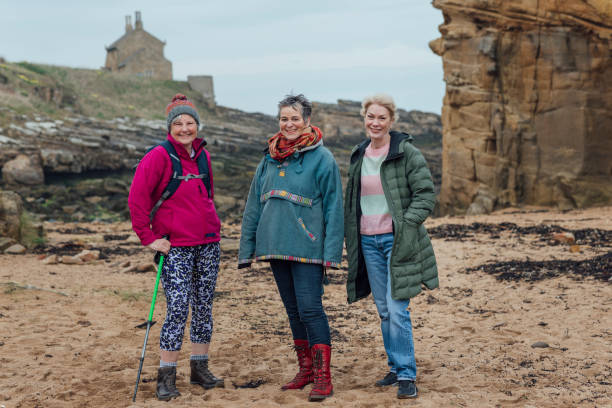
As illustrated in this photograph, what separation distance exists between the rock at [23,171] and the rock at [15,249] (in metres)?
12.7

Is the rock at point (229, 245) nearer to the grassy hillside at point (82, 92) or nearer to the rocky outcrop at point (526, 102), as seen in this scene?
the rocky outcrop at point (526, 102)

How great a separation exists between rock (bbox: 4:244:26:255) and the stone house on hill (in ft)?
159

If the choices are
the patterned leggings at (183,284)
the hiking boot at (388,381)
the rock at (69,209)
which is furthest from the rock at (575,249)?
the rock at (69,209)

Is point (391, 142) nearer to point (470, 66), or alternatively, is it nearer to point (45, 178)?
point (470, 66)

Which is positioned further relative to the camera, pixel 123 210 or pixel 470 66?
pixel 123 210

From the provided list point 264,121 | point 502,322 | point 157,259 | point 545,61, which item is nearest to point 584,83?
point 545,61

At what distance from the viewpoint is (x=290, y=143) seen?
4.17 m

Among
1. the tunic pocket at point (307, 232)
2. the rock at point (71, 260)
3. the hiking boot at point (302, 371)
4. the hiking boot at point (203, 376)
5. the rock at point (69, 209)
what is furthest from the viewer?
the rock at point (69, 209)

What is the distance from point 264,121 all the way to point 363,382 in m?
44.7

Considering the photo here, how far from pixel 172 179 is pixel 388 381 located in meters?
2.33

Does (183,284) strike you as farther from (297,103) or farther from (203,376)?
(297,103)

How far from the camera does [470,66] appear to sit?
2022 centimetres

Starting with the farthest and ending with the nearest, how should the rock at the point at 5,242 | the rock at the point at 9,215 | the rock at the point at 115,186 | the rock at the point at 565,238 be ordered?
the rock at the point at 115,186, the rock at the point at 9,215, the rock at the point at 5,242, the rock at the point at 565,238

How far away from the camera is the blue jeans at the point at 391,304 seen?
13.7 feet
